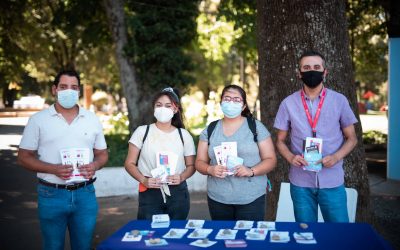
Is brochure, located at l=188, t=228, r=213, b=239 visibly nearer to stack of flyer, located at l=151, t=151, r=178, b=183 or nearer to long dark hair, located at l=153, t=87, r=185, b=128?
stack of flyer, located at l=151, t=151, r=178, b=183

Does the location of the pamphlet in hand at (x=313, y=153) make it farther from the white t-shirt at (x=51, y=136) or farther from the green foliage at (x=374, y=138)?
the green foliage at (x=374, y=138)

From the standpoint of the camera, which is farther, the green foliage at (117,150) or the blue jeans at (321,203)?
the green foliage at (117,150)

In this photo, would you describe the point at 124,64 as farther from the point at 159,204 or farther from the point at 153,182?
the point at 153,182

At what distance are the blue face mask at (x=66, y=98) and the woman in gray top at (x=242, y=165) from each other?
1.24 metres

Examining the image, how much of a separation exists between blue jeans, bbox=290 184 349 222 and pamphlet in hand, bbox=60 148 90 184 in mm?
1968

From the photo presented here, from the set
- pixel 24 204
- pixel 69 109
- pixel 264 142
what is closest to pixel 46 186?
pixel 69 109

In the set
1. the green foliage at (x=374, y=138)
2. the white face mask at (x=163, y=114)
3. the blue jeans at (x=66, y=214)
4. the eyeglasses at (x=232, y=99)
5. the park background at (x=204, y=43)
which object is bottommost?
the green foliage at (x=374, y=138)

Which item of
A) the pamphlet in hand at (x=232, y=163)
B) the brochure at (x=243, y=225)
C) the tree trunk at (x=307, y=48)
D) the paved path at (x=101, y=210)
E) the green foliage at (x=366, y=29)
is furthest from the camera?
the green foliage at (x=366, y=29)

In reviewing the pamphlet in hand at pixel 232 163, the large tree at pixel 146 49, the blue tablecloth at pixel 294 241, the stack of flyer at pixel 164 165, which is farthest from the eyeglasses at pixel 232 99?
the large tree at pixel 146 49

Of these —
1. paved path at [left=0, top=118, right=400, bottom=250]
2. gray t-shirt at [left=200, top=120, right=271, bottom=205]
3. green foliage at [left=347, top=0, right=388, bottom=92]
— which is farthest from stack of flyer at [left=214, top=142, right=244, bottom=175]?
green foliage at [left=347, top=0, right=388, bottom=92]

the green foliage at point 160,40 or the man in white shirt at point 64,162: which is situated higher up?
the green foliage at point 160,40

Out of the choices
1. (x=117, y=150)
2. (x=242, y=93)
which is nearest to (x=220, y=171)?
(x=242, y=93)

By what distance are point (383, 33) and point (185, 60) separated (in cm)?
956

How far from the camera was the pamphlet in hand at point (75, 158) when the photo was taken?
4.18 m
